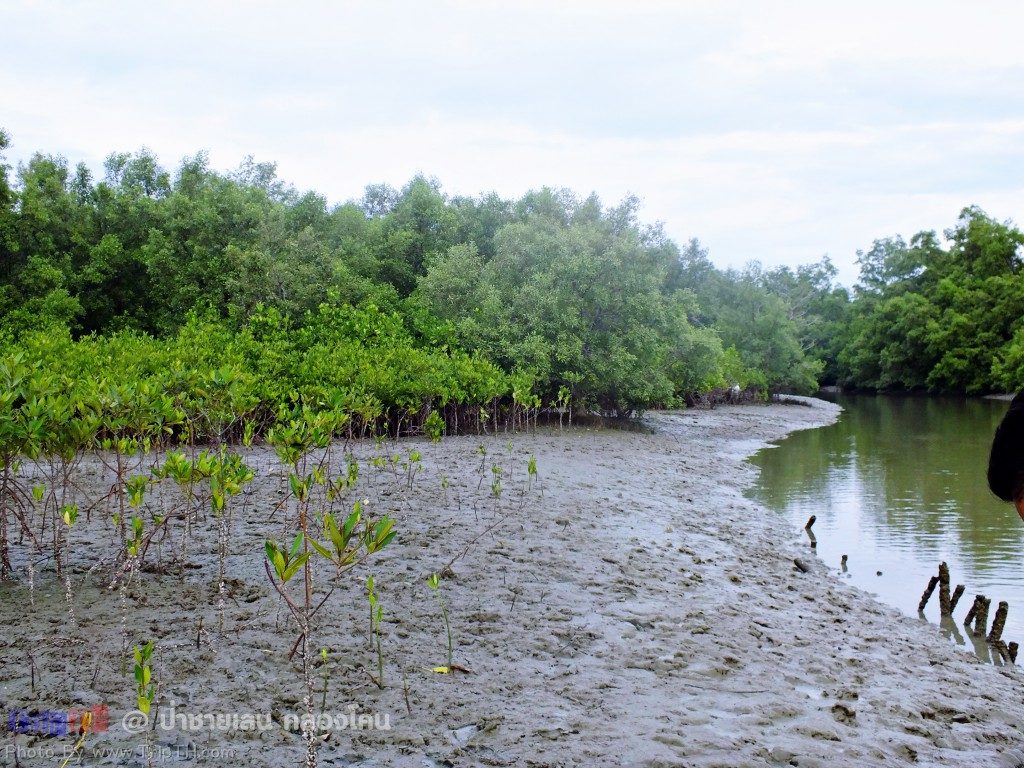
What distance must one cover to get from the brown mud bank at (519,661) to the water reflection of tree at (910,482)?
3886 millimetres

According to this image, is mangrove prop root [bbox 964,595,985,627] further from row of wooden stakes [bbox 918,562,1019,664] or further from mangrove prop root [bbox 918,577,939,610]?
mangrove prop root [bbox 918,577,939,610]

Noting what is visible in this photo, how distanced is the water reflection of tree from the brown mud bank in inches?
153

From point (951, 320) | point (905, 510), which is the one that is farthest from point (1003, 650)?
point (951, 320)

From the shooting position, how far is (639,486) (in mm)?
14945

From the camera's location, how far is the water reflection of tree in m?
12.4

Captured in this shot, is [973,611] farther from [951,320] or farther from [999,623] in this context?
[951,320]

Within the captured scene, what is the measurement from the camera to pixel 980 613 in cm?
793

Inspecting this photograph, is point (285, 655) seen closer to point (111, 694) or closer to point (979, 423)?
point (111, 694)

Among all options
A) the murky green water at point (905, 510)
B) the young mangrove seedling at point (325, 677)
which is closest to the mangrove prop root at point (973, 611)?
the murky green water at point (905, 510)

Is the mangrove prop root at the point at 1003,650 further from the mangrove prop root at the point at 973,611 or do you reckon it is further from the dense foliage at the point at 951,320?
the dense foliage at the point at 951,320

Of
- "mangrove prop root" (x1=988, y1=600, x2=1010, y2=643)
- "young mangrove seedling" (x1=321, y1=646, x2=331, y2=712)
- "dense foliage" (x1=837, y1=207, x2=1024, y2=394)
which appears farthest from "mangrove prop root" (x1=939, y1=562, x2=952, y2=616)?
"dense foliage" (x1=837, y1=207, x2=1024, y2=394)

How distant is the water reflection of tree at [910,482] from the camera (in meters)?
12.4

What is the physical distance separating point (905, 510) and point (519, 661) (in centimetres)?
1154

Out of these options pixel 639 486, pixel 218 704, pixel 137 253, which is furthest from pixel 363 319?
pixel 218 704
